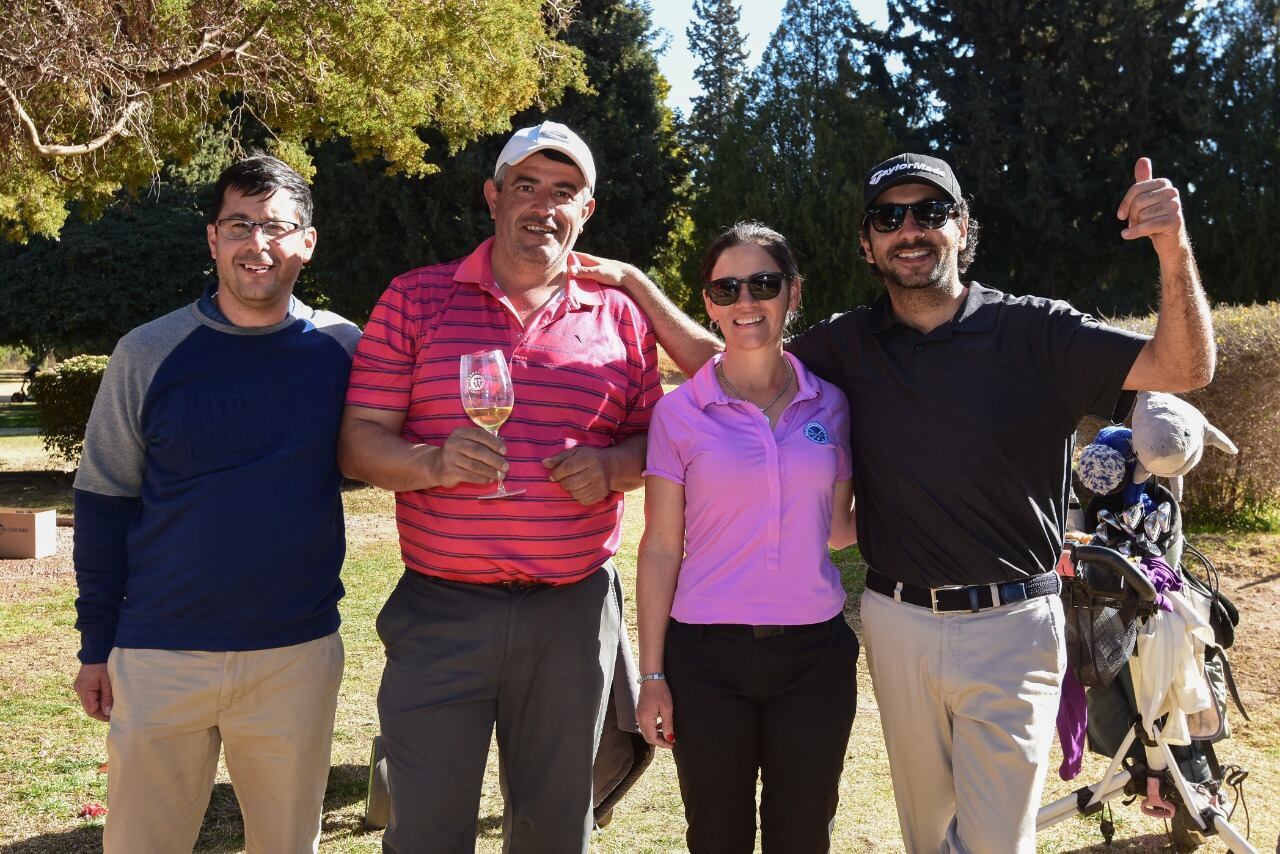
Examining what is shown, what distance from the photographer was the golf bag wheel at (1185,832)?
4242 millimetres

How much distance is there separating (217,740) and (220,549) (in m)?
0.62

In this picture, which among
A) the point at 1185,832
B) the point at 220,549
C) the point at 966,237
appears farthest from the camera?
the point at 1185,832

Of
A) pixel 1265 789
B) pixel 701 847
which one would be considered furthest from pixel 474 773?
pixel 1265 789

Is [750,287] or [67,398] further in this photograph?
[67,398]

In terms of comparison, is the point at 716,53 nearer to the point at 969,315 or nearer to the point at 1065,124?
the point at 1065,124

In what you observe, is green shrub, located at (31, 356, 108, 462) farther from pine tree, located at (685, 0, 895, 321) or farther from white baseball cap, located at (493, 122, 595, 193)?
pine tree, located at (685, 0, 895, 321)

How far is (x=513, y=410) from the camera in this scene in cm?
324

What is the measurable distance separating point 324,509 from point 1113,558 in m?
2.68

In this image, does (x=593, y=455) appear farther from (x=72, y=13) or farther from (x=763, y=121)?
(x=763, y=121)

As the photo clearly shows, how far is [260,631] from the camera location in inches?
123

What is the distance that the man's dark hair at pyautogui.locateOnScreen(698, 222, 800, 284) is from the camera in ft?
10.6

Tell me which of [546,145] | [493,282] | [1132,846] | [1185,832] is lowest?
[1132,846]

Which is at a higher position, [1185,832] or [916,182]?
[916,182]

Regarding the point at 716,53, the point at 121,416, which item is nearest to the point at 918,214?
the point at 121,416
